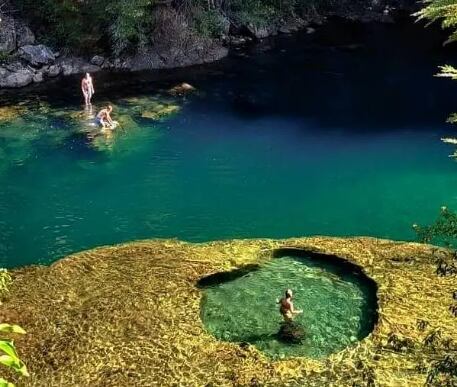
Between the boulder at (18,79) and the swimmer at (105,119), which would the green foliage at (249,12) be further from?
the swimmer at (105,119)

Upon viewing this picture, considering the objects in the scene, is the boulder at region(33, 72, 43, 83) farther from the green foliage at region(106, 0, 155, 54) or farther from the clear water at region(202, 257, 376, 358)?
the clear water at region(202, 257, 376, 358)

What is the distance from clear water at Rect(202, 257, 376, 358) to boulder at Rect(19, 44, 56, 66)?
84.2 feet

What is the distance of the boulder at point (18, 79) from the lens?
35.8m

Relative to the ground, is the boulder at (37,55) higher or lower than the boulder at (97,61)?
higher

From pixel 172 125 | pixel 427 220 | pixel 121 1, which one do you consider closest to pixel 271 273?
pixel 427 220

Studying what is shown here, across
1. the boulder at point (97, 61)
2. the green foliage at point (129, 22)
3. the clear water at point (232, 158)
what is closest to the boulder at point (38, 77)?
the clear water at point (232, 158)

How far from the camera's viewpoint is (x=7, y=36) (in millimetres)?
37969

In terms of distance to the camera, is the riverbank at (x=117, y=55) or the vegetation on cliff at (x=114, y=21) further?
the vegetation on cliff at (x=114, y=21)

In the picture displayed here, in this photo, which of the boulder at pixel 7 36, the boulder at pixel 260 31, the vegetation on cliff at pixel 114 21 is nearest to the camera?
the boulder at pixel 7 36

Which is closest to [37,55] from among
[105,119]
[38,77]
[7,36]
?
[38,77]

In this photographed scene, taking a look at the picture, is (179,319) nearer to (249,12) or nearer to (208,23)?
(208,23)

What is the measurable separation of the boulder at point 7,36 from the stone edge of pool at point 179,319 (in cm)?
2320

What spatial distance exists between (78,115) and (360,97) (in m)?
15.5

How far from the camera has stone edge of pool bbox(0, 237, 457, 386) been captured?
516 inches
